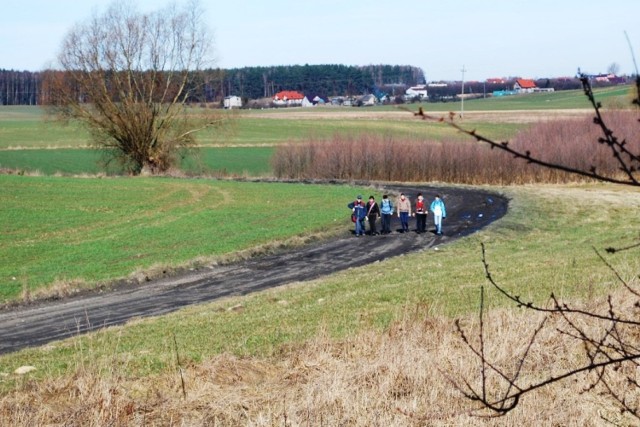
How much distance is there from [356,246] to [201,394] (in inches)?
831

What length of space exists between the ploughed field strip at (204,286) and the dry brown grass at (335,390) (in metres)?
3.20

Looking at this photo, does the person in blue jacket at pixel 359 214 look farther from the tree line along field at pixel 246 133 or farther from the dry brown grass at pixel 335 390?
the dry brown grass at pixel 335 390

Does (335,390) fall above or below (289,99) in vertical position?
below

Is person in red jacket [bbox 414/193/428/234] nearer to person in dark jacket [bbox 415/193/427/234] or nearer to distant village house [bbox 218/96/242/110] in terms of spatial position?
person in dark jacket [bbox 415/193/427/234]

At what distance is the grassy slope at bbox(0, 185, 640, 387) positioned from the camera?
499 inches

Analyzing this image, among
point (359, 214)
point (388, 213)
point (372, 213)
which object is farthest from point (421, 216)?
point (359, 214)

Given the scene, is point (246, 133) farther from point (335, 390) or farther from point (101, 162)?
point (335, 390)

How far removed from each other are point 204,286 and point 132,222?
14.1 metres

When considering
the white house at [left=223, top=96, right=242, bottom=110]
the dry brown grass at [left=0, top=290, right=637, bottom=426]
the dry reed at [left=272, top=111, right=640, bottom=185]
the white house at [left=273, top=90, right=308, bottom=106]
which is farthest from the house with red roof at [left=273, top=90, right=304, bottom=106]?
the dry brown grass at [left=0, top=290, right=637, bottom=426]

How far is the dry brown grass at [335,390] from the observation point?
795cm

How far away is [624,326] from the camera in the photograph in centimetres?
1077

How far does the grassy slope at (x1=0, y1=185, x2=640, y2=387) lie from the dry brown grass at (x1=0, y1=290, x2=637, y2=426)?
927 millimetres

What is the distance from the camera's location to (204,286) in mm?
23531

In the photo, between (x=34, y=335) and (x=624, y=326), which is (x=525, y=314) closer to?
(x=624, y=326)
